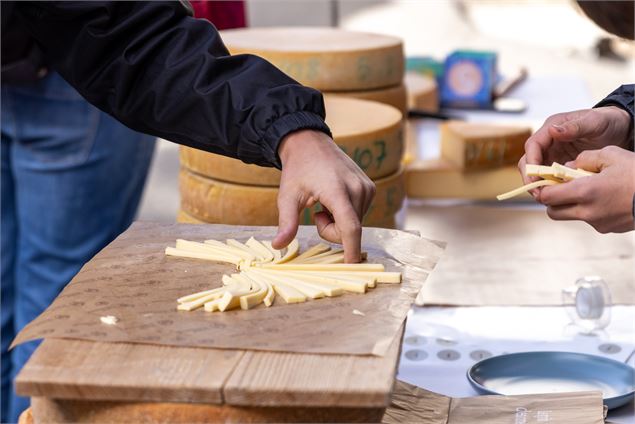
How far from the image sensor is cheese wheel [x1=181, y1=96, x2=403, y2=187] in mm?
2055

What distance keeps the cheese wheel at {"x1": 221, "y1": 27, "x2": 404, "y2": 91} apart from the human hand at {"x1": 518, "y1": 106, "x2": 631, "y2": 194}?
2.35 ft

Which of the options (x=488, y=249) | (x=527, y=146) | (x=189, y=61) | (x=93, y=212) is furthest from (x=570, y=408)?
Answer: (x=93, y=212)

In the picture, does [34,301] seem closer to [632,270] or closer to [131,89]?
[131,89]

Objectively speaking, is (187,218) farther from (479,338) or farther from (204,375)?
(204,375)

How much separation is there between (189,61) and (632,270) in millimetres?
1323

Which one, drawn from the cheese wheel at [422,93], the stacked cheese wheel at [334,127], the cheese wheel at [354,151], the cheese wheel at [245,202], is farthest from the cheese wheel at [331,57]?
the cheese wheel at [422,93]

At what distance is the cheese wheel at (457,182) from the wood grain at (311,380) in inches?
72.7

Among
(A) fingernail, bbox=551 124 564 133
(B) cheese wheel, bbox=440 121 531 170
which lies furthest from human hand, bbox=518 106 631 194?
(B) cheese wheel, bbox=440 121 531 170

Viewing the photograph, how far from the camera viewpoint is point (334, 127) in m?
2.12

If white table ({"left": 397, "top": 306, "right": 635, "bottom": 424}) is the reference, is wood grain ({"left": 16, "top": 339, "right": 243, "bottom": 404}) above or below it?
above

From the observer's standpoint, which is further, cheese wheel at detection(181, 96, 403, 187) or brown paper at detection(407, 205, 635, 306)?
brown paper at detection(407, 205, 635, 306)

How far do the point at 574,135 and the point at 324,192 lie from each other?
1.65 ft

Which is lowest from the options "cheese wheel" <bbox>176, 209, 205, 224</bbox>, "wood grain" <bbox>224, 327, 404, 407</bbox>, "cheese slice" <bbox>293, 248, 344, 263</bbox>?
"cheese wheel" <bbox>176, 209, 205, 224</bbox>

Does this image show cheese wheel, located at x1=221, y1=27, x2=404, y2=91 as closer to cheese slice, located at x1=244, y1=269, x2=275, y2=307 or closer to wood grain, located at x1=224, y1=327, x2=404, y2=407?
cheese slice, located at x1=244, y1=269, x2=275, y2=307
